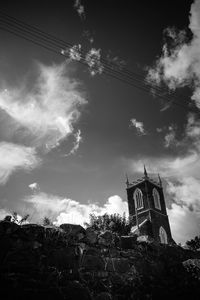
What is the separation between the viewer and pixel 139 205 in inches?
1797

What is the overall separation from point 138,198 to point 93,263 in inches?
1671

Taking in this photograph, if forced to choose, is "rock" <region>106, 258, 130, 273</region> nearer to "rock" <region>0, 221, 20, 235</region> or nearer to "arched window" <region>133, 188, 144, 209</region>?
"rock" <region>0, 221, 20, 235</region>

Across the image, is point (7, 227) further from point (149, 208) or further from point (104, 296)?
point (149, 208)

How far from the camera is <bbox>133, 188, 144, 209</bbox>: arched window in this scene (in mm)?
45581

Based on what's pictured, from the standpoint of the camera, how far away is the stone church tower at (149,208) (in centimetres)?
4216

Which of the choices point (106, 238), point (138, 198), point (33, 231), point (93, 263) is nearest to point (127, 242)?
point (106, 238)

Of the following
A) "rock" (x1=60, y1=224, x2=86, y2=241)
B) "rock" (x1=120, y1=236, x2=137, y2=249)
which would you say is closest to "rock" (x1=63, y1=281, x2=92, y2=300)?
"rock" (x1=60, y1=224, x2=86, y2=241)

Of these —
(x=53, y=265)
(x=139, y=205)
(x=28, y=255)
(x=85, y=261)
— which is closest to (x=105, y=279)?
(x=85, y=261)

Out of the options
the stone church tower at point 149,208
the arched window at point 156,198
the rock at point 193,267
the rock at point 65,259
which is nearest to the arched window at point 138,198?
the stone church tower at point 149,208

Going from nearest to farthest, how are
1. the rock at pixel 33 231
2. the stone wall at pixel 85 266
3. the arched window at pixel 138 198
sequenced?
the stone wall at pixel 85 266 → the rock at pixel 33 231 → the arched window at pixel 138 198

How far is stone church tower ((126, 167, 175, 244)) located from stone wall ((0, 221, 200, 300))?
36729mm

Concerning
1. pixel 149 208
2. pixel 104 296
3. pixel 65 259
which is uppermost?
pixel 149 208

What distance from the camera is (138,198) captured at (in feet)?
152

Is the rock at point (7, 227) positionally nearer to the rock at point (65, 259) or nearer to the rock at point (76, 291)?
the rock at point (65, 259)
